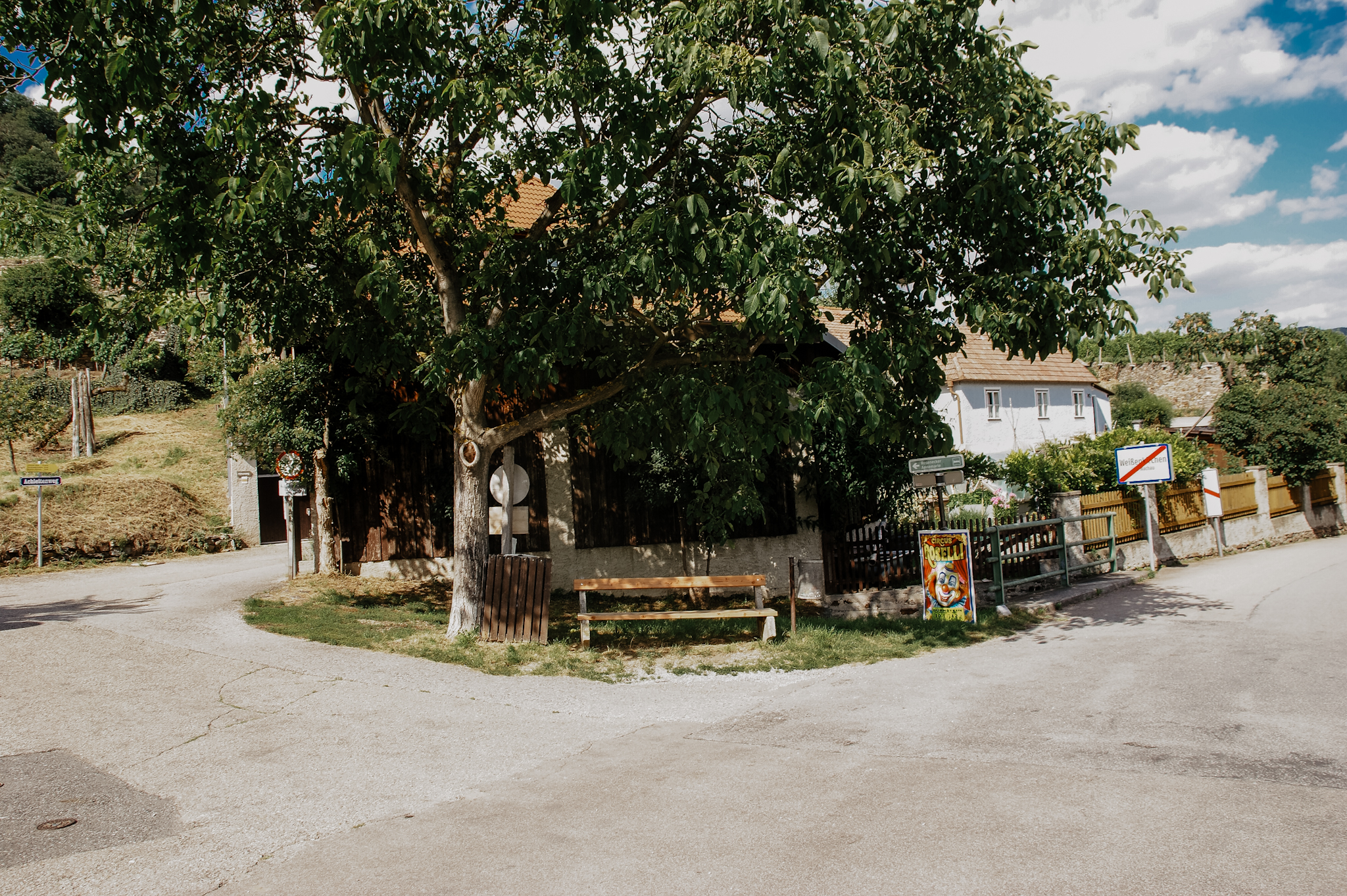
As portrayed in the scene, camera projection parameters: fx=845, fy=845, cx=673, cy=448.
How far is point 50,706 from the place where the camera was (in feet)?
23.8

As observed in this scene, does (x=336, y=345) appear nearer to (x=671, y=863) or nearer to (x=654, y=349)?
(x=654, y=349)

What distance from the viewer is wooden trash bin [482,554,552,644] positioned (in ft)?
33.6

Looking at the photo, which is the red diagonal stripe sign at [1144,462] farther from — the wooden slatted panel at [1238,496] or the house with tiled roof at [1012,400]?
the house with tiled roof at [1012,400]

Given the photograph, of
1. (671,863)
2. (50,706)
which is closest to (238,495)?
(50,706)

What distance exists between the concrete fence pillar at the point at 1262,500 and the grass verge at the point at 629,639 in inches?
565

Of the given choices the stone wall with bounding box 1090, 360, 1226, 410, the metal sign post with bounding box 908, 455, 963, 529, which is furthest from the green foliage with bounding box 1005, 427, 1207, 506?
the stone wall with bounding box 1090, 360, 1226, 410

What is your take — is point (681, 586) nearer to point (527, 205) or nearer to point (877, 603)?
point (877, 603)

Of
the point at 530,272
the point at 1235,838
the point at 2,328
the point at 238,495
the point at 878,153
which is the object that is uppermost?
the point at 2,328

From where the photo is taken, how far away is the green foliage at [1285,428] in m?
23.7

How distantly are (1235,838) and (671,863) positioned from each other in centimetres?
271

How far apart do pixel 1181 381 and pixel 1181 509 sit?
37.4 meters

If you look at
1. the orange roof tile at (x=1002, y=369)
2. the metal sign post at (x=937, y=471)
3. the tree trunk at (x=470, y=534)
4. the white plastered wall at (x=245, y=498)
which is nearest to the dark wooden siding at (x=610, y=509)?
the metal sign post at (x=937, y=471)

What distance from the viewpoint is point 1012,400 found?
1348 inches

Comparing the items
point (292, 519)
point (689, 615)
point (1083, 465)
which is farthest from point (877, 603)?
point (292, 519)
